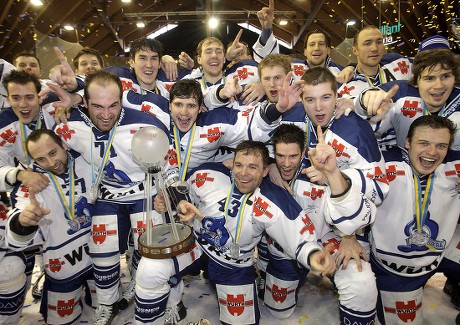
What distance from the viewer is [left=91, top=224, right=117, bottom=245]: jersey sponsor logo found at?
8.84 feet

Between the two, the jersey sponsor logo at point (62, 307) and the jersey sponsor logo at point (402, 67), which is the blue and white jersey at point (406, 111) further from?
the jersey sponsor logo at point (62, 307)

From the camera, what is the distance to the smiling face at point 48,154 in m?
2.60

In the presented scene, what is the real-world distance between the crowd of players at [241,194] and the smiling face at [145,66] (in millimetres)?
541

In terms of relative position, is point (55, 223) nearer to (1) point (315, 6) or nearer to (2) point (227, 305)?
(2) point (227, 305)

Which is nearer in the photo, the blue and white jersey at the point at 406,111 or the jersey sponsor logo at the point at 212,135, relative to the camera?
the blue and white jersey at the point at 406,111

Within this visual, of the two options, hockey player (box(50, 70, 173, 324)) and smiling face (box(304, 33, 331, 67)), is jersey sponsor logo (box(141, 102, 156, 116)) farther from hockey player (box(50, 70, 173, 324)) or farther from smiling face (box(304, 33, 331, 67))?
smiling face (box(304, 33, 331, 67))

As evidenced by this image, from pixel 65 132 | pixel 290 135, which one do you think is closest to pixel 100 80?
pixel 65 132

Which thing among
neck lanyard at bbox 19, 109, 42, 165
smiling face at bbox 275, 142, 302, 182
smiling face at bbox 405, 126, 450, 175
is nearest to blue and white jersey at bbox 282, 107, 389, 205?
smiling face at bbox 275, 142, 302, 182

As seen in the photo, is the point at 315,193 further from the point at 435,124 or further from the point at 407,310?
the point at 407,310

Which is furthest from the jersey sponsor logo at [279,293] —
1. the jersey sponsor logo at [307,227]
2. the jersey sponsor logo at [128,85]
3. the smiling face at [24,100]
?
the smiling face at [24,100]

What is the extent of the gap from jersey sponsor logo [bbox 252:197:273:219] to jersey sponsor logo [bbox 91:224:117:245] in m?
1.12

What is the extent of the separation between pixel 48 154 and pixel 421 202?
8.83 feet

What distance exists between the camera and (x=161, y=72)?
13.6ft

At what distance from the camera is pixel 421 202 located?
242 centimetres
